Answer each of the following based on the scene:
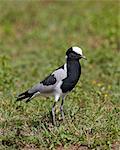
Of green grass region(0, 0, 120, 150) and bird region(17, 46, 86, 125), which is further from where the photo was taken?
bird region(17, 46, 86, 125)

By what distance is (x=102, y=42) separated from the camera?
1220 centimetres

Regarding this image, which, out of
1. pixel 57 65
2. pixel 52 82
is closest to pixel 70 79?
pixel 52 82

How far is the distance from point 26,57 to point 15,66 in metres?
0.81

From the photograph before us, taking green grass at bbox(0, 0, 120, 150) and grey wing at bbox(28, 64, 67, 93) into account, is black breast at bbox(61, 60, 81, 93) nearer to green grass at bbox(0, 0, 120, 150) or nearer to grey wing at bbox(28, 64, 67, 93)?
grey wing at bbox(28, 64, 67, 93)

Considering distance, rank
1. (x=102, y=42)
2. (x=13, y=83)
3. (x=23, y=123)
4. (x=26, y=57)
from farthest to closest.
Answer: (x=102, y=42), (x=26, y=57), (x=13, y=83), (x=23, y=123)

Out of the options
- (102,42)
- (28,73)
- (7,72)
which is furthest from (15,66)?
(102,42)

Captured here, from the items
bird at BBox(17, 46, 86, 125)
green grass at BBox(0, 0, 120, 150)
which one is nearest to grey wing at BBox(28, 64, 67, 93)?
bird at BBox(17, 46, 86, 125)

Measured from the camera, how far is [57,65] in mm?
9844

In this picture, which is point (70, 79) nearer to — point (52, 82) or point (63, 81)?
point (63, 81)

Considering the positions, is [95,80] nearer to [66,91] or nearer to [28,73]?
[28,73]

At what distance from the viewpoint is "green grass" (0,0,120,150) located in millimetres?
6121

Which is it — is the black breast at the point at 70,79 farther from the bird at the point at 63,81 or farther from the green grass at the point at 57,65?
the green grass at the point at 57,65

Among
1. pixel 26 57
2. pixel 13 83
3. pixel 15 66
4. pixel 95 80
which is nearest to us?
pixel 13 83

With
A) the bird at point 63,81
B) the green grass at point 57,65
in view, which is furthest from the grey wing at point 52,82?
the green grass at point 57,65
